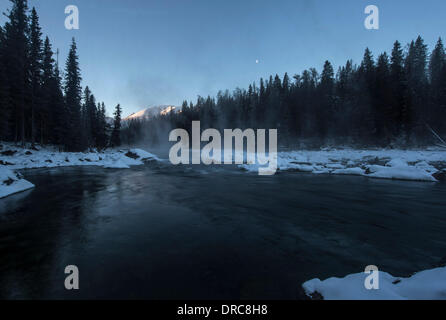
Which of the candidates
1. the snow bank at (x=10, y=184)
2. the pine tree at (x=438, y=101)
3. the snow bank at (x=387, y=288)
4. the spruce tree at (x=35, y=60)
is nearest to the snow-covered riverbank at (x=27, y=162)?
the snow bank at (x=10, y=184)

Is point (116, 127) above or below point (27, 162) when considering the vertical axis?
above

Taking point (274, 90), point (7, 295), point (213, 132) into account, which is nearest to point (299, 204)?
point (7, 295)

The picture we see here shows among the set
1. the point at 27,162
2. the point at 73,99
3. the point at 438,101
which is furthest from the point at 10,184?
the point at 438,101

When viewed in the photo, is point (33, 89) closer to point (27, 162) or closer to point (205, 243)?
point (27, 162)

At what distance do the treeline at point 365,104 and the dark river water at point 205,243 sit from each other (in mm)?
27400

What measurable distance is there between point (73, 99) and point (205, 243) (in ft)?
133

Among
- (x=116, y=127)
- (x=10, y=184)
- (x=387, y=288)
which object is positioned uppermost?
(x=116, y=127)

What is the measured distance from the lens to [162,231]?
5.15 m

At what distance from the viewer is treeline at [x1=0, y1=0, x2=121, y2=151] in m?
24.3

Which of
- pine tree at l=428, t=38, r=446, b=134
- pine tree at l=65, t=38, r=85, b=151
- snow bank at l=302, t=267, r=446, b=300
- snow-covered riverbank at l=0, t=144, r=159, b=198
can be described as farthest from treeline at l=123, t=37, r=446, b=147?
pine tree at l=65, t=38, r=85, b=151

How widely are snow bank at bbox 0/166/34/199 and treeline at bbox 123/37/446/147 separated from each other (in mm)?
38109

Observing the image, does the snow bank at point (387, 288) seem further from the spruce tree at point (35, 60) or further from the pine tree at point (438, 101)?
the pine tree at point (438, 101)

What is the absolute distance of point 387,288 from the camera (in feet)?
8.07

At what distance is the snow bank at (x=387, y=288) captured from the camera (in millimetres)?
2256
